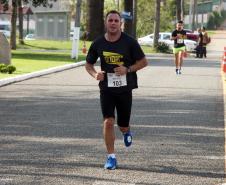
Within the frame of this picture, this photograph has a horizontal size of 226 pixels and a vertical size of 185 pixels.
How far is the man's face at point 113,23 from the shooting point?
818 cm

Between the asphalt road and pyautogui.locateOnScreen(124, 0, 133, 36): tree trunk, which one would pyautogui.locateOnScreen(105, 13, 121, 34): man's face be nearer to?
the asphalt road

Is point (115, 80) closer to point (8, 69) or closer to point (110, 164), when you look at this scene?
point (110, 164)

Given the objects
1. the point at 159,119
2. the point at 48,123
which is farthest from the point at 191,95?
the point at 48,123

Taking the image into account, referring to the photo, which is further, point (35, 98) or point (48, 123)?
point (35, 98)

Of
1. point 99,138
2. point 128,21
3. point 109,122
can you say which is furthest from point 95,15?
point 109,122

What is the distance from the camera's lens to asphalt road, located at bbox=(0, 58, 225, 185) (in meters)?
7.93

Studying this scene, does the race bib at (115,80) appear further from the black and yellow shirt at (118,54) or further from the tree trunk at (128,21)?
the tree trunk at (128,21)

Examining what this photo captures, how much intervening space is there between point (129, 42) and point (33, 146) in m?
2.34

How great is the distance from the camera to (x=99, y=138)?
10.7m

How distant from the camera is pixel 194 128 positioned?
1195cm

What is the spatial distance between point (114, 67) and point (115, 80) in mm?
147

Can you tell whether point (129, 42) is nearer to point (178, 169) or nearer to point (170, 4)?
point (178, 169)

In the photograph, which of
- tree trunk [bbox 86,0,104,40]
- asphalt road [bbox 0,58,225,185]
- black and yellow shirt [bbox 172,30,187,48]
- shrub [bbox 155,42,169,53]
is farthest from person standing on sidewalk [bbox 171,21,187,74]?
shrub [bbox 155,42,169,53]

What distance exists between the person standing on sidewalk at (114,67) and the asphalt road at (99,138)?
603mm
